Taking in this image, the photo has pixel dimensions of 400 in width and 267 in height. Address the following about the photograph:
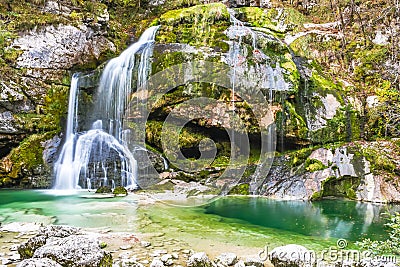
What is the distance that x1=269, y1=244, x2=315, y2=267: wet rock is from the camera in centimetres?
366

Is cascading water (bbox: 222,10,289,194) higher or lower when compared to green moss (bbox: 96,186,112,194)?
higher

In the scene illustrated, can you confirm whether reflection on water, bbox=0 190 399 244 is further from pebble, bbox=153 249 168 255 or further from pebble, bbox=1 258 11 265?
pebble, bbox=1 258 11 265

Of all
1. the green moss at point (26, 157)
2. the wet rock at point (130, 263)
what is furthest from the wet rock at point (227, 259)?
the green moss at point (26, 157)

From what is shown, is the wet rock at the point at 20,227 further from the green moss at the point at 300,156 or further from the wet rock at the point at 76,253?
the green moss at the point at 300,156

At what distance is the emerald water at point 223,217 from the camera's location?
537 centimetres

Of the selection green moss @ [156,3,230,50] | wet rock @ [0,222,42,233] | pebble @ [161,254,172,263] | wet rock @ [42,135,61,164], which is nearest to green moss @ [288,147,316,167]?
green moss @ [156,3,230,50]

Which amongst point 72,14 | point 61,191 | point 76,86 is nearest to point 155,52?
point 76,86

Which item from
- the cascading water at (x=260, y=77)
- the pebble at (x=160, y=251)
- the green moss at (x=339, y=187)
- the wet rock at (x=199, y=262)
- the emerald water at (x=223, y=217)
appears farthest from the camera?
the cascading water at (x=260, y=77)

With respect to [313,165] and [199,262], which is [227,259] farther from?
→ [313,165]

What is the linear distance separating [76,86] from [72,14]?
3.62 meters

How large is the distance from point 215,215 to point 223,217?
235 mm

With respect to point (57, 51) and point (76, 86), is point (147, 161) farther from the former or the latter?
point (57, 51)

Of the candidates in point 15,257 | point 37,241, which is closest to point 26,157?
point 15,257

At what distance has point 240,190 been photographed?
10180 mm
